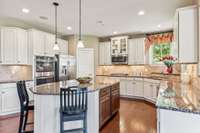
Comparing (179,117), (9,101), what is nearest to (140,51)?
(9,101)

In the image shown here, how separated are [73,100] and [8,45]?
3.32 m

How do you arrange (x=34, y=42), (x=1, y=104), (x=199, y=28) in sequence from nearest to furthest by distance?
1. (x=199, y=28)
2. (x=1, y=104)
3. (x=34, y=42)

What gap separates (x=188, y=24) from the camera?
2.84 metres

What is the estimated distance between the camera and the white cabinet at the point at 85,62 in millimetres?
7184

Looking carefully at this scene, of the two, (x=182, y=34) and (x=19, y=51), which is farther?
(x=19, y=51)

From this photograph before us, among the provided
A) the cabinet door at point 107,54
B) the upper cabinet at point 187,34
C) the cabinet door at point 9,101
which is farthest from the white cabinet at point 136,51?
the cabinet door at point 9,101

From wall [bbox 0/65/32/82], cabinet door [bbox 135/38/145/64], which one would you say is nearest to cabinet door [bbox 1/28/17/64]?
wall [bbox 0/65/32/82]

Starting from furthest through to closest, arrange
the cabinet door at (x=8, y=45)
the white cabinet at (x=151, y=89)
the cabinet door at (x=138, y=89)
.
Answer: the cabinet door at (x=138, y=89) → the white cabinet at (x=151, y=89) → the cabinet door at (x=8, y=45)

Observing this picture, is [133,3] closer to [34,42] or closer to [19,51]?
[34,42]

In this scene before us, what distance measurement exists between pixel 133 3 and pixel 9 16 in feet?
12.0

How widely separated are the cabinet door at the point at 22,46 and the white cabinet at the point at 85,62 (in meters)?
2.46

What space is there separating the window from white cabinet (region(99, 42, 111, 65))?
6.85 ft

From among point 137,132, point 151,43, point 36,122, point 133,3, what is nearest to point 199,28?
point 133,3

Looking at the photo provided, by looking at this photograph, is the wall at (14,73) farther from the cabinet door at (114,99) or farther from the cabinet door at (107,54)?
the cabinet door at (107,54)
